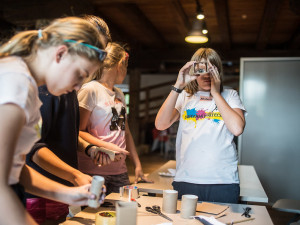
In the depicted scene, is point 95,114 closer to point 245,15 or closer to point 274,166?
point 274,166

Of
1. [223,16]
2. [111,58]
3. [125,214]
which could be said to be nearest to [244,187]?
[111,58]

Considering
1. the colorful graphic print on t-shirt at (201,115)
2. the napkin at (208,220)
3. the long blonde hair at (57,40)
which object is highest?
the long blonde hair at (57,40)

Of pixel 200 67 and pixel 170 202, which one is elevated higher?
pixel 200 67

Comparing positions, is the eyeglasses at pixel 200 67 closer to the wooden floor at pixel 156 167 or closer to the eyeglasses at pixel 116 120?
the eyeglasses at pixel 116 120

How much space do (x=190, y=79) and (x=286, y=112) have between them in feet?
10.9

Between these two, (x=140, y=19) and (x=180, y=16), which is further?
(x=140, y=19)

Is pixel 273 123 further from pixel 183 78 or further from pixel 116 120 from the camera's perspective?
pixel 116 120

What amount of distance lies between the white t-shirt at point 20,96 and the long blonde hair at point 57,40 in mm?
43

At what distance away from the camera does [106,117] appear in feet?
6.70

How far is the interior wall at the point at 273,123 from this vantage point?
15.6 feet

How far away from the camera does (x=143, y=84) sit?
1346 cm

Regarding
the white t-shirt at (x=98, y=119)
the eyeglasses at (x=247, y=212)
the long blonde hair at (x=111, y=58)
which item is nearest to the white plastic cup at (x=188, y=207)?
the eyeglasses at (x=247, y=212)

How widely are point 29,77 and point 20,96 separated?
0.07 meters

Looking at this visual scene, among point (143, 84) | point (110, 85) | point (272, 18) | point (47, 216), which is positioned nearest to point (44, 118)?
point (47, 216)
